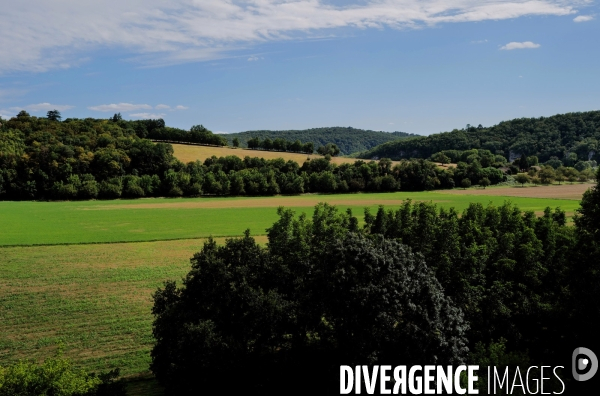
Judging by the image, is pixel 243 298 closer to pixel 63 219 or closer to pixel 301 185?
pixel 63 219

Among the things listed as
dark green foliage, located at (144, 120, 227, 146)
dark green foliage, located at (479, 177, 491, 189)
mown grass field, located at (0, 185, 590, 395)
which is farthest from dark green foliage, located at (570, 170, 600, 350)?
dark green foliage, located at (144, 120, 227, 146)

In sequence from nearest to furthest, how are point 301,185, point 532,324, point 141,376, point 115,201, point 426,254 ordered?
point 141,376
point 532,324
point 426,254
point 115,201
point 301,185

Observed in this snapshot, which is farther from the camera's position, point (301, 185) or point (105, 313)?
point (301, 185)

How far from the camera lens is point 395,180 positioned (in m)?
146

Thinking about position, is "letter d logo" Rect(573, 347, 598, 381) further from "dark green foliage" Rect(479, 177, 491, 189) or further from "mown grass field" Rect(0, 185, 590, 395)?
"dark green foliage" Rect(479, 177, 491, 189)

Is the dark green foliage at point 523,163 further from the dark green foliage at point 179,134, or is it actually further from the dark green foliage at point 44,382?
the dark green foliage at point 44,382

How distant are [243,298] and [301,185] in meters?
114

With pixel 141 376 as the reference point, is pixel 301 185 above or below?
above

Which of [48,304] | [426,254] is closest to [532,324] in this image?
[426,254]

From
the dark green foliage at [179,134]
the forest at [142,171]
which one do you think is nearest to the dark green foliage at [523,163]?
the forest at [142,171]

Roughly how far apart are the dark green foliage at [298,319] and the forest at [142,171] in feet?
342

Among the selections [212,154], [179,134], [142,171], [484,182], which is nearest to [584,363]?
[142,171]

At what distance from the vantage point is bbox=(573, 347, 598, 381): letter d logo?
72.2ft

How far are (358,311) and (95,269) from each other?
34.1 m
